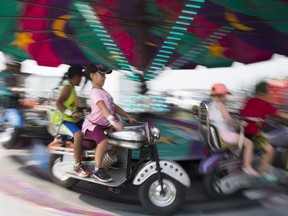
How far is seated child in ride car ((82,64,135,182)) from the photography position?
4047 mm

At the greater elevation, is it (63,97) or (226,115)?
(63,97)

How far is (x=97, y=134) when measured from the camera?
4.13m

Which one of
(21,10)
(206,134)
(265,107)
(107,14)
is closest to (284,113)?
(265,107)

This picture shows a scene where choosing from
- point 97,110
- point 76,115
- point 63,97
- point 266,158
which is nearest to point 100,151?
point 97,110

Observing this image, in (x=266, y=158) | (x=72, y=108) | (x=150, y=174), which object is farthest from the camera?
(x=72, y=108)

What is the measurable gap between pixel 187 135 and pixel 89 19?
96.5 inches

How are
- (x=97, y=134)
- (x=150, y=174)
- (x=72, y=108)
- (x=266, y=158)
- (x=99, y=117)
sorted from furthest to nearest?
(x=72, y=108) < (x=266, y=158) < (x=99, y=117) < (x=97, y=134) < (x=150, y=174)

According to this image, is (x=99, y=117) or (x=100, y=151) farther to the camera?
(x=99, y=117)

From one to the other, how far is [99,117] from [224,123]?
155 cm

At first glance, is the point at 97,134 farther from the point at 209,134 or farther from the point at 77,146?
the point at 209,134

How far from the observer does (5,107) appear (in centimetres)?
747

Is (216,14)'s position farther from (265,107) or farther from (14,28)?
(14,28)

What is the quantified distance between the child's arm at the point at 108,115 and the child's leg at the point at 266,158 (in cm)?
184

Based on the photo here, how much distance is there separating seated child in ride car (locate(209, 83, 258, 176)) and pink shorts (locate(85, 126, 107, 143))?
1.37m
